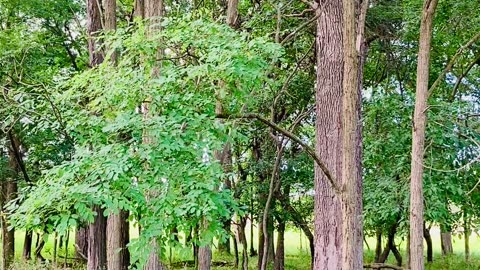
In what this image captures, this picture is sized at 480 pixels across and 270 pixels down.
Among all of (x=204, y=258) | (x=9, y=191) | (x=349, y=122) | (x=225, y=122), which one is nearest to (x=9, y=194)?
(x=9, y=191)

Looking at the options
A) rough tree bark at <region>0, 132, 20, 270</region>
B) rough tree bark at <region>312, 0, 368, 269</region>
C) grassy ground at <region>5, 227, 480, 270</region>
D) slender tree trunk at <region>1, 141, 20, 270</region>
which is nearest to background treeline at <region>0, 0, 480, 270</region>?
rough tree bark at <region>312, 0, 368, 269</region>

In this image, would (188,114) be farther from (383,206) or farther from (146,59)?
(383,206)

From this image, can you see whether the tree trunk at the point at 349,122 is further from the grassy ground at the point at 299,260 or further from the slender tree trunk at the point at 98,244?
the grassy ground at the point at 299,260

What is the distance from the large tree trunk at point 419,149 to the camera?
4.91m

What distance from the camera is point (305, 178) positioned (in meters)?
9.02

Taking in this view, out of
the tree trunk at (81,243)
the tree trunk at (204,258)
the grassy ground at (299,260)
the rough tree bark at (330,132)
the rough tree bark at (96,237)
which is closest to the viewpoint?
the rough tree bark at (330,132)

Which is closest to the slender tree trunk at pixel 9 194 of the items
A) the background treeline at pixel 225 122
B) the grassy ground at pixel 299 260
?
the grassy ground at pixel 299 260

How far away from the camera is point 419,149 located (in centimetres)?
512

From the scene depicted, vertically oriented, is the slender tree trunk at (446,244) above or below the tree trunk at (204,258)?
below

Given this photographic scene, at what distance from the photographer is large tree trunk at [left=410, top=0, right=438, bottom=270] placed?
4910 mm

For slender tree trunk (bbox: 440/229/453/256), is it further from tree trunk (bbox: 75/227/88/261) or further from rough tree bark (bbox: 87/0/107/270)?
rough tree bark (bbox: 87/0/107/270)

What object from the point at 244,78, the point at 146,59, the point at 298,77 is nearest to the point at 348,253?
the point at 244,78

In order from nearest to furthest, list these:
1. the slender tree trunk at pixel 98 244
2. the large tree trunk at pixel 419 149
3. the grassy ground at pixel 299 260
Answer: the large tree trunk at pixel 419 149 < the slender tree trunk at pixel 98 244 < the grassy ground at pixel 299 260

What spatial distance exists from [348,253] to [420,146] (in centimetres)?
201
